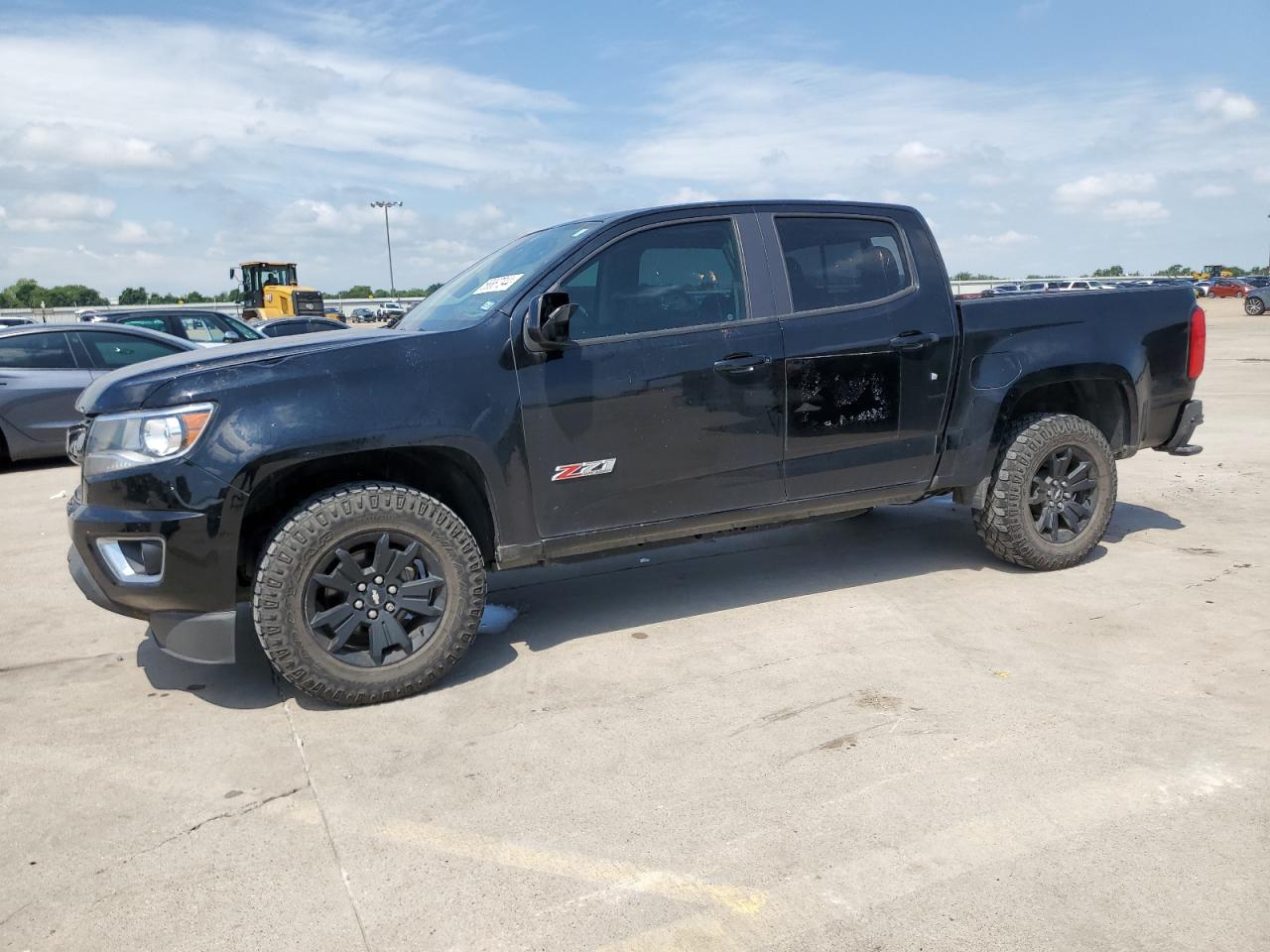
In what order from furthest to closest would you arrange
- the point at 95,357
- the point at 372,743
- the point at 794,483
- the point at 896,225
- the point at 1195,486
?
the point at 95,357 → the point at 1195,486 → the point at 896,225 → the point at 794,483 → the point at 372,743

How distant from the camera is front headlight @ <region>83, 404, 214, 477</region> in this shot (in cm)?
353

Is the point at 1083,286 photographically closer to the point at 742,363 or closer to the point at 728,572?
the point at 728,572

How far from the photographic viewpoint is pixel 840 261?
474 centimetres

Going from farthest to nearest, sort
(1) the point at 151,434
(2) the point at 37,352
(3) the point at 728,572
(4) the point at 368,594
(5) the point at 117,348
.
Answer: (5) the point at 117,348 → (2) the point at 37,352 → (3) the point at 728,572 → (4) the point at 368,594 → (1) the point at 151,434

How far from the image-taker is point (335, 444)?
12.0ft

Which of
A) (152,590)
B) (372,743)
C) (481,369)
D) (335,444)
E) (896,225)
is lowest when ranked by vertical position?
(372,743)

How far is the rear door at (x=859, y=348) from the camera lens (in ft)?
14.8

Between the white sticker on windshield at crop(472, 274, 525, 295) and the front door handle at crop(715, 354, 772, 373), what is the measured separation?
0.95 metres

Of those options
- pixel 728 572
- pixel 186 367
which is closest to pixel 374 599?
pixel 186 367

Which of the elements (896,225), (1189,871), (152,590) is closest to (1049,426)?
(896,225)

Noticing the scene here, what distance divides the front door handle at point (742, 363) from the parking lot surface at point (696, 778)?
Answer: 121cm

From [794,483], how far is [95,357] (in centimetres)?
831

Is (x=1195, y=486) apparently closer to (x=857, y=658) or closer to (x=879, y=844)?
(x=857, y=658)

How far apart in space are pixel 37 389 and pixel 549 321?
7893mm
